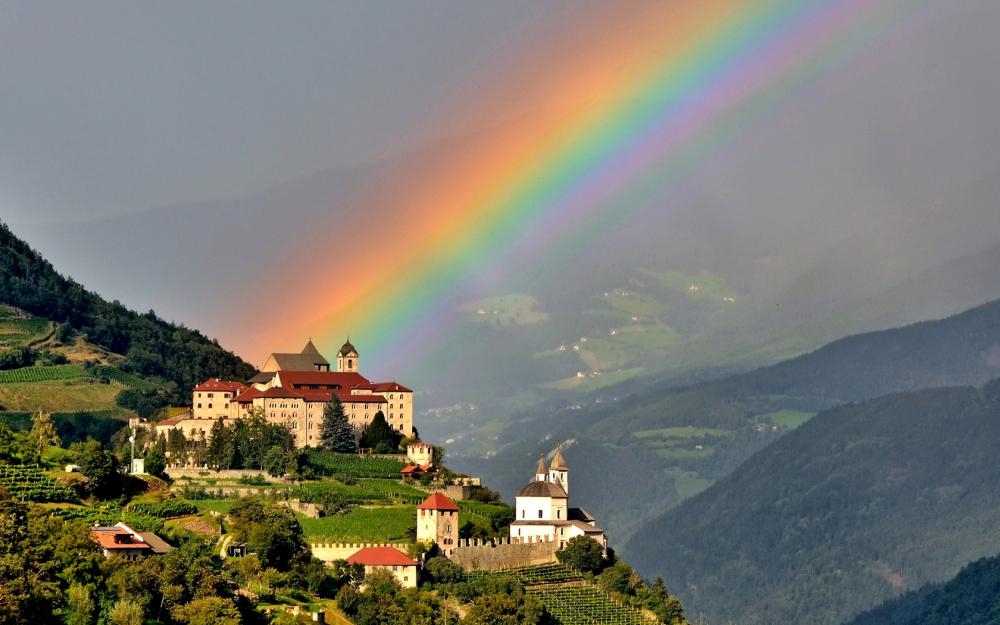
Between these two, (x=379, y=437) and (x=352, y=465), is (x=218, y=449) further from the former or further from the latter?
(x=379, y=437)

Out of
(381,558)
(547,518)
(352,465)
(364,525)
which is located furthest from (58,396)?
(381,558)

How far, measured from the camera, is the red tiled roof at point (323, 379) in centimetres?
12444

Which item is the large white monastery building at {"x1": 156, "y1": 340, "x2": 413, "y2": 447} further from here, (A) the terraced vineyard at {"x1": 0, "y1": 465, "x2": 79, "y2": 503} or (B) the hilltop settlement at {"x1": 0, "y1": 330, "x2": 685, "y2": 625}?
(A) the terraced vineyard at {"x1": 0, "y1": 465, "x2": 79, "y2": 503}

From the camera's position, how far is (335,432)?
119375mm

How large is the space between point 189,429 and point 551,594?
97.0 ft

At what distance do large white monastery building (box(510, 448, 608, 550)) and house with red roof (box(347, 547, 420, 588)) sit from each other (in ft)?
36.1

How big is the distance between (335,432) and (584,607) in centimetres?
2599

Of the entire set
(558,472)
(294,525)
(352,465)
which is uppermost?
(352,465)

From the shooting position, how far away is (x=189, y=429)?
11625 centimetres

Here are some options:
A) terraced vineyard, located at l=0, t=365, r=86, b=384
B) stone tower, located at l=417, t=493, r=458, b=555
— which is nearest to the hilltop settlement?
stone tower, located at l=417, t=493, r=458, b=555

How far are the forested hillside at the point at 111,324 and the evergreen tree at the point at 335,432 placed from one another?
33.2 meters

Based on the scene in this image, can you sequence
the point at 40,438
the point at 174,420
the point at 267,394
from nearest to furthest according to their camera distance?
the point at 40,438
the point at 174,420
the point at 267,394

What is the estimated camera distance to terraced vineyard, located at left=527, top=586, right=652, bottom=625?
3875 inches

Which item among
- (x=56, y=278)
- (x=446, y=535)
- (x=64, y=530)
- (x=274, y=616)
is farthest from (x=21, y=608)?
(x=56, y=278)
